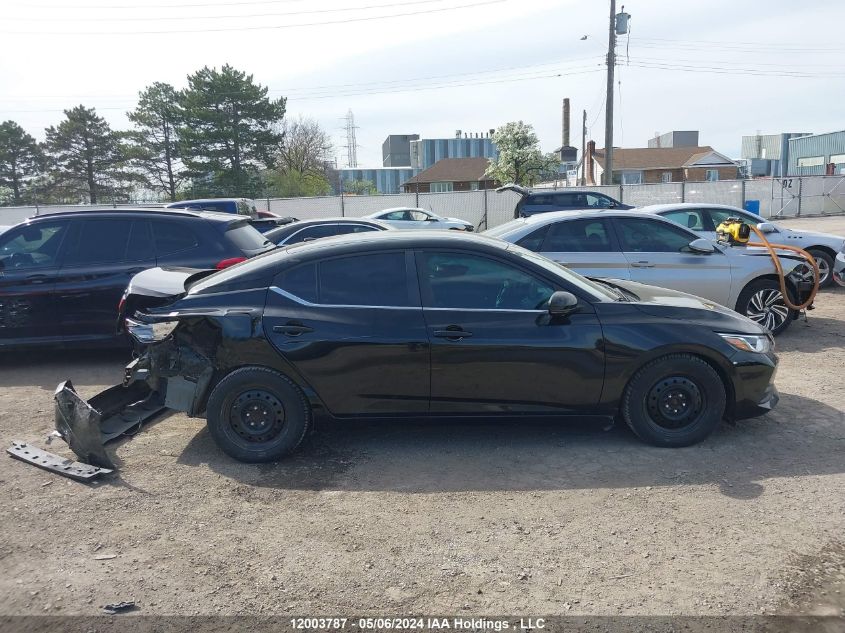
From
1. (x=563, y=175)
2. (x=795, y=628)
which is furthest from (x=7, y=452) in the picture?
(x=563, y=175)

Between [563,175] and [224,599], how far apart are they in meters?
78.9

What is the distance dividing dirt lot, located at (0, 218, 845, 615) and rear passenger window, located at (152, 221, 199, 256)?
2584 millimetres

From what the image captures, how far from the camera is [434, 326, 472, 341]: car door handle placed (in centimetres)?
473

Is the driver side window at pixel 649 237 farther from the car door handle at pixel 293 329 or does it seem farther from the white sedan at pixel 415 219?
the white sedan at pixel 415 219

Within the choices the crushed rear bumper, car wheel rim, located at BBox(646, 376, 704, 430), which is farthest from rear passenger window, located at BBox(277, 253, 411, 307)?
car wheel rim, located at BBox(646, 376, 704, 430)

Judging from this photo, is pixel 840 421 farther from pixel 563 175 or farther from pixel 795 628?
pixel 563 175

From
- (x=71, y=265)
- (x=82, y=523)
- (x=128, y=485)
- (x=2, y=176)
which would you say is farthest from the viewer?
(x=2, y=176)

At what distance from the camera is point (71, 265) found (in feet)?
24.5

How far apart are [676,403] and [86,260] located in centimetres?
636

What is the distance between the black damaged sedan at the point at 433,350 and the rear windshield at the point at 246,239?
2712mm

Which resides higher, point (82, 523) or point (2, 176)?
point (2, 176)

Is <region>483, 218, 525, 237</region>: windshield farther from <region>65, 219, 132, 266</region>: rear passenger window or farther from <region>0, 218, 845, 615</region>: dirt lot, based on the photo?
<region>65, 219, 132, 266</region>: rear passenger window

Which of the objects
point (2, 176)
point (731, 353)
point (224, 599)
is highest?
point (2, 176)

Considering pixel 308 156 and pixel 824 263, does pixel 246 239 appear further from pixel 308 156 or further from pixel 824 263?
pixel 308 156
